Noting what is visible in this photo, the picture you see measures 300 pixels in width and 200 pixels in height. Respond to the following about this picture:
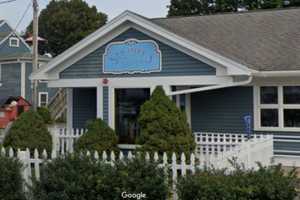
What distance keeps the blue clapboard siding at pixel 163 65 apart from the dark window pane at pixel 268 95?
2243 mm

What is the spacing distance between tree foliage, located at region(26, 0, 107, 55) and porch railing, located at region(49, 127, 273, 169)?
52.8 m

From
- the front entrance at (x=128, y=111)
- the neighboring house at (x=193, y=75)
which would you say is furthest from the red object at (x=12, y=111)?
the front entrance at (x=128, y=111)

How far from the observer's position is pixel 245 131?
570 inches

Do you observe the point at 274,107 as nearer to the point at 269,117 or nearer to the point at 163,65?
the point at 269,117

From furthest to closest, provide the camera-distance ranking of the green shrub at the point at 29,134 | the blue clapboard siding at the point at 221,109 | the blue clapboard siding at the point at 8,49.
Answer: the blue clapboard siding at the point at 8,49, the blue clapboard siding at the point at 221,109, the green shrub at the point at 29,134

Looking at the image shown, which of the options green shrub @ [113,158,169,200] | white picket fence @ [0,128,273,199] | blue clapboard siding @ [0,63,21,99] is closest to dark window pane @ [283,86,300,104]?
white picket fence @ [0,128,273,199]

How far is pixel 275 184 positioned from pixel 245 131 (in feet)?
25.0

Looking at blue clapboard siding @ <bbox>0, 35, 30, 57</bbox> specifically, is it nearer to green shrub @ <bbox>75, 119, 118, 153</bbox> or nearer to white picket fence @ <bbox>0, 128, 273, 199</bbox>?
white picket fence @ <bbox>0, 128, 273, 199</bbox>

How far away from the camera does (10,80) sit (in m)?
40.9

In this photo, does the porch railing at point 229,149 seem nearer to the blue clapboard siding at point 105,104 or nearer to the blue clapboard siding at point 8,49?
Answer: the blue clapboard siding at point 105,104

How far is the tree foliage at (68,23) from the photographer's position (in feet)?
222

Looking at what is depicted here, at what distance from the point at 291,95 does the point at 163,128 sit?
15.7 ft

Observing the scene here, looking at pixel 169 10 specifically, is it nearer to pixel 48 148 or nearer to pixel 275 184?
pixel 48 148

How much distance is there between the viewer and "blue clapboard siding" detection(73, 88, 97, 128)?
16.7m
